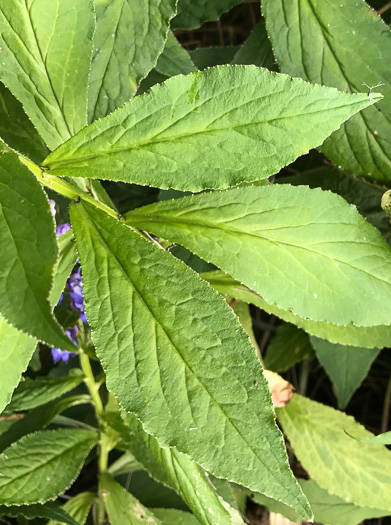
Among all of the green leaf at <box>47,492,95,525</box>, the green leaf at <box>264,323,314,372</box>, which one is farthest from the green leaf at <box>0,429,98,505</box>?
the green leaf at <box>264,323,314,372</box>

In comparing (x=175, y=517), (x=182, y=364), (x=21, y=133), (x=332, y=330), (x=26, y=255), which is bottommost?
(x=175, y=517)

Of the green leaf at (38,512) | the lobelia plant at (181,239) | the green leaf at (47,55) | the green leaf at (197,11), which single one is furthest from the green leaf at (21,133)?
the green leaf at (38,512)

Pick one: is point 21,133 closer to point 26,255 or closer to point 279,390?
point 26,255

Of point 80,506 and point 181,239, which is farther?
point 80,506

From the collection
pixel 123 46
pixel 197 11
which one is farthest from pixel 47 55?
pixel 197 11

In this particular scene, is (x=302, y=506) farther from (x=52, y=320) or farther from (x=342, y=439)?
(x=342, y=439)

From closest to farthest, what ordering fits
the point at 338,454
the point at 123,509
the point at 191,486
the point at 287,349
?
the point at 191,486
the point at 123,509
the point at 338,454
the point at 287,349
